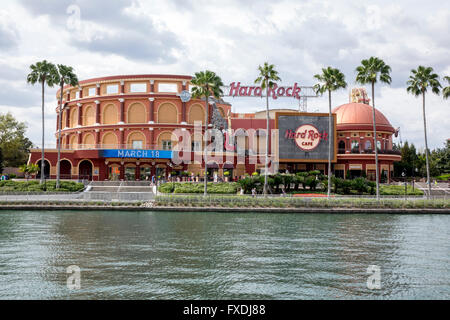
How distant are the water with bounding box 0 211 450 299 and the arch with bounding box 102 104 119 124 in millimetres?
35995

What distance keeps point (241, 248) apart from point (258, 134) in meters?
44.7

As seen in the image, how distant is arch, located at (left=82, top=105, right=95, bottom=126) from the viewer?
2552 inches

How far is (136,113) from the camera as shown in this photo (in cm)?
6206

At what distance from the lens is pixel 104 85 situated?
63688 millimetres

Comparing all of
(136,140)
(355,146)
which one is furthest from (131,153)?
(355,146)

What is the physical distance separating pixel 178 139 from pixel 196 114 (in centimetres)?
601

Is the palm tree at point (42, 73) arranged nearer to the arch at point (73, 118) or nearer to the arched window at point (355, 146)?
the arch at point (73, 118)

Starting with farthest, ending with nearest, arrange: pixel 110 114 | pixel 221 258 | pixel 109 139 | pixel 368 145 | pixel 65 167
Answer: pixel 368 145, pixel 110 114, pixel 109 139, pixel 65 167, pixel 221 258

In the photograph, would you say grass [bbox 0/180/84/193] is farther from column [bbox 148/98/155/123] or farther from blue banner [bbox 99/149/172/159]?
column [bbox 148/98/155/123]

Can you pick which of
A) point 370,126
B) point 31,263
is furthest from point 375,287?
point 370,126

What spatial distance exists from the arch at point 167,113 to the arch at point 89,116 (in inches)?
537

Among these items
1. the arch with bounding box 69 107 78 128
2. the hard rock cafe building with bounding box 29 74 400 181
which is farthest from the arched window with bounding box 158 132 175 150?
the arch with bounding box 69 107 78 128

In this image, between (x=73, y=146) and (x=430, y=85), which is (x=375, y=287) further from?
(x=73, y=146)

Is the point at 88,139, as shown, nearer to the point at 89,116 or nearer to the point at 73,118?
the point at 89,116
